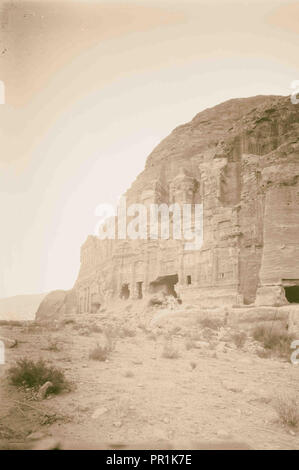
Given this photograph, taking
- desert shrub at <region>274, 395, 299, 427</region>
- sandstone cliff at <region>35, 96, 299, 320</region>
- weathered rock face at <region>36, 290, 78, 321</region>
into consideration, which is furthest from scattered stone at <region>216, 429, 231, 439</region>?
weathered rock face at <region>36, 290, 78, 321</region>

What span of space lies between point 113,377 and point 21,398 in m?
2.22

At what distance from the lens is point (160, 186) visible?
3875cm

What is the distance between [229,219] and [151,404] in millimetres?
19910

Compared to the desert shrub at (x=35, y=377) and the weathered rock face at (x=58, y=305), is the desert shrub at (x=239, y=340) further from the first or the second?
the weathered rock face at (x=58, y=305)

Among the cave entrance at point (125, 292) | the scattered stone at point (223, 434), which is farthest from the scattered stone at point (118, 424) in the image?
the cave entrance at point (125, 292)

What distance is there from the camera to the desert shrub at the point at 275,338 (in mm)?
11661

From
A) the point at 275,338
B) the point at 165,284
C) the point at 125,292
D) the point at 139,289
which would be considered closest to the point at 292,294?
the point at 275,338

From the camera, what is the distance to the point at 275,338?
42.4 ft

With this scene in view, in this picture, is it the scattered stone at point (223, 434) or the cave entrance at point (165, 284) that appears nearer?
the scattered stone at point (223, 434)

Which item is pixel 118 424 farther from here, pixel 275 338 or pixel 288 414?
pixel 275 338

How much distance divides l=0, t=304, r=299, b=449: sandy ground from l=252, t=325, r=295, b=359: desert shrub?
282 centimetres

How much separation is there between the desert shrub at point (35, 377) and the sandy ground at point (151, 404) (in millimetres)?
165
